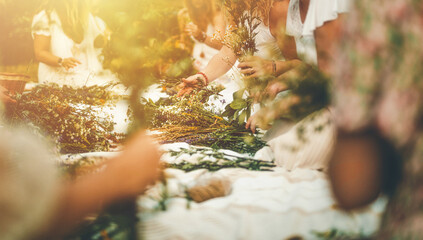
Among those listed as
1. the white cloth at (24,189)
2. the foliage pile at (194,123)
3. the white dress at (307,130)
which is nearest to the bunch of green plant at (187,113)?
the foliage pile at (194,123)

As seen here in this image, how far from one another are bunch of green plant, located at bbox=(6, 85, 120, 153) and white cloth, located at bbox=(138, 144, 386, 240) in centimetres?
56

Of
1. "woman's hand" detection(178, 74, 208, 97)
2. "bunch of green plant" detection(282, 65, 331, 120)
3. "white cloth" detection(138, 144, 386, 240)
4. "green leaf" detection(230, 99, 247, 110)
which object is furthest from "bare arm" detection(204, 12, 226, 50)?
"white cloth" detection(138, 144, 386, 240)

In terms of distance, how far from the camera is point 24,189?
0.48 meters

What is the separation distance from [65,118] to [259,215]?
2.69ft

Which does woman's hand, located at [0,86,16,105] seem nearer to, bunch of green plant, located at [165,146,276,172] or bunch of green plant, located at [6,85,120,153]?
bunch of green plant, located at [6,85,120,153]

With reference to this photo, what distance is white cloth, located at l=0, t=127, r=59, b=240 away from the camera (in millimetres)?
461

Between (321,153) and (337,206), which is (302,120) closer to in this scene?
(321,153)

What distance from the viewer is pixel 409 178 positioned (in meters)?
0.45

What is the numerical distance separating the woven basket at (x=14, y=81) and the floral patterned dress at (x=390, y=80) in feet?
3.88

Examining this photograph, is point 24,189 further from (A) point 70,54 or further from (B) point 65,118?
(A) point 70,54

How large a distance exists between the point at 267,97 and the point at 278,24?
267 mm

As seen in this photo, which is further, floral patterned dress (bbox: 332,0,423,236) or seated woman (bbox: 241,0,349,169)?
seated woman (bbox: 241,0,349,169)

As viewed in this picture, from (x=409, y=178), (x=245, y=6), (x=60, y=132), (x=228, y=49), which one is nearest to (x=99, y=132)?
(x=60, y=132)

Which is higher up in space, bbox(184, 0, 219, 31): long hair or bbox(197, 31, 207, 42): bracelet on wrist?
bbox(184, 0, 219, 31): long hair
